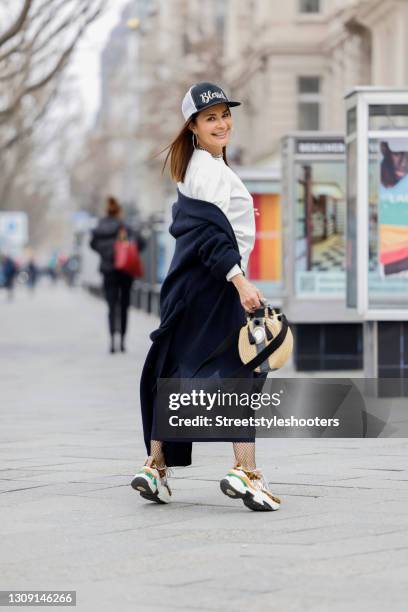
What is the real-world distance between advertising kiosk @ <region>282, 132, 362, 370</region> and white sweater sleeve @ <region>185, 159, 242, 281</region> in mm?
8828

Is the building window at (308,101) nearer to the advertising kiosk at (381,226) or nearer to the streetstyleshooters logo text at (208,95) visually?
the advertising kiosk at (381,226)

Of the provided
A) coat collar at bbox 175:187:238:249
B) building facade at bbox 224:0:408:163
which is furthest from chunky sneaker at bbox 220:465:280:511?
building facade at bbox 224:0:408:163

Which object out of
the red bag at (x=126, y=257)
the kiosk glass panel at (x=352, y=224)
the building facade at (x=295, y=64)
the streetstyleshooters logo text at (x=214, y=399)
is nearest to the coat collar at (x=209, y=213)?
the streetstyleshooters logo text at (x=214, y=399)

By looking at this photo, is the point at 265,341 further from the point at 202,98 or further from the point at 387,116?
the point at 387,116

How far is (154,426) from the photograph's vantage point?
7215 mm

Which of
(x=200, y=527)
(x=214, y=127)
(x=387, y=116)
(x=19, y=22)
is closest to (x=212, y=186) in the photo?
(x=214, y=127)

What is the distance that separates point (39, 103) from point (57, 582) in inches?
1771

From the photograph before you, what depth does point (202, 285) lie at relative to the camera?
23.5ft

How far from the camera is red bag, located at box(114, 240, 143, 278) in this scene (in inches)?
774

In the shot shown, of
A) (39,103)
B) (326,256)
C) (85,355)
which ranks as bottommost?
(85,355)

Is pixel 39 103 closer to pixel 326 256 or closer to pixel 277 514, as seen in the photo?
pixel 326 256

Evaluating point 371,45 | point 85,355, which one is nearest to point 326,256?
point 85,355

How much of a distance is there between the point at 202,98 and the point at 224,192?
0.42m

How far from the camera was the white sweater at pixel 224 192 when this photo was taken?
7.13 metres
